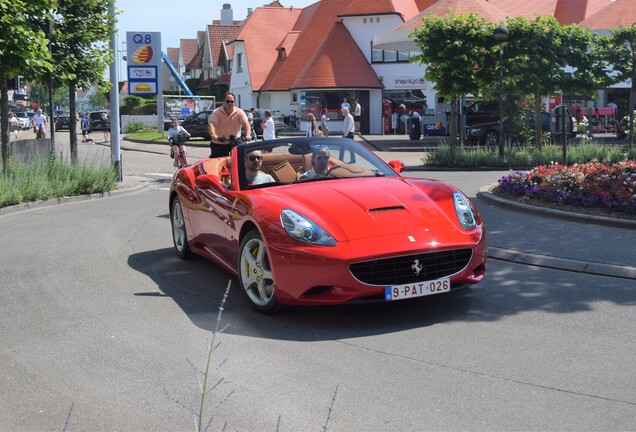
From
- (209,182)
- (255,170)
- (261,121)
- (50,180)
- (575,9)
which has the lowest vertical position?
(50,180)

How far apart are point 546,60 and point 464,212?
20077 millimetres

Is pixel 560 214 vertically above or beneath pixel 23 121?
beneath

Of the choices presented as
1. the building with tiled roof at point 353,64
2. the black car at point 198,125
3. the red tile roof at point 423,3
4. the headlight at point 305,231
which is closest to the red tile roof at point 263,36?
the building with tiled roof at point 353,64

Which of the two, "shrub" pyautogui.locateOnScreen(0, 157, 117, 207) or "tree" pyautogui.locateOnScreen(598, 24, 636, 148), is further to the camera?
"tree" pyautogui.locateOnScreen(598, 24, 636, 148)

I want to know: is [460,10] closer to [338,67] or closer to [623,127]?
[623,127]

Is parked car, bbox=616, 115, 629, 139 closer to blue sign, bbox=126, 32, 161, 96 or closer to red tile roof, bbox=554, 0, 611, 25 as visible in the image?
red tile roof, bbox=554, 0, 611, 25

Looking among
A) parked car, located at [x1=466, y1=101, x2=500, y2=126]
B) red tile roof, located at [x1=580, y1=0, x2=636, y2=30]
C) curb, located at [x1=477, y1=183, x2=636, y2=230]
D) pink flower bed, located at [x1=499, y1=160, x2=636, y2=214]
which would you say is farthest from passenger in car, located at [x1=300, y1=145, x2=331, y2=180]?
red tile roof, located at [x1=580, y1=0, x2=636, y2=30]

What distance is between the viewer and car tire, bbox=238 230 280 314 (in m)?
6.74

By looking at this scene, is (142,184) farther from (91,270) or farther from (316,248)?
(316,248)

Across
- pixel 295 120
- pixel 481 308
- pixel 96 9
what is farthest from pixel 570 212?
pixel 295 120

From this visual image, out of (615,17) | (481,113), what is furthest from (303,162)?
(615,17)

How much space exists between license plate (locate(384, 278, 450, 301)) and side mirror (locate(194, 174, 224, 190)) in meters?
2.23

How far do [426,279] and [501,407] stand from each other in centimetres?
188

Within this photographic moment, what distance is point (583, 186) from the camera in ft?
38.7
